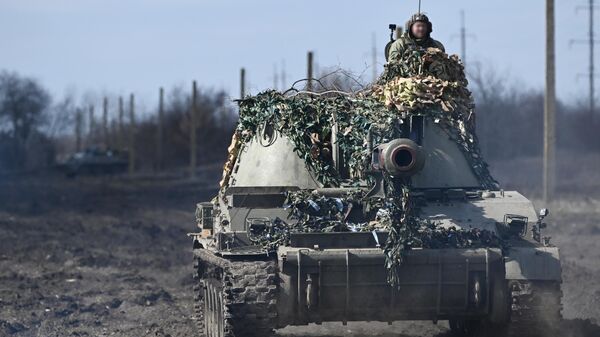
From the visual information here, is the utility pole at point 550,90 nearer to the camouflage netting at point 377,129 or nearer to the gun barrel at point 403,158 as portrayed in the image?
the camouflage netting at point 377,129

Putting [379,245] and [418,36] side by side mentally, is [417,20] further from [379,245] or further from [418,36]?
[379,245]

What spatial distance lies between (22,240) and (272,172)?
13431 mm

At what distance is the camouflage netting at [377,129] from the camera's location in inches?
394

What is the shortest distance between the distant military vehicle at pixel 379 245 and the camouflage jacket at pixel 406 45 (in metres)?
0.93

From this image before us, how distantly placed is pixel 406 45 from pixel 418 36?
0.24m

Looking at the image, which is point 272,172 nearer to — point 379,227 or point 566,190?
point 379,227

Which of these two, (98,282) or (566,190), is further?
(566,190)

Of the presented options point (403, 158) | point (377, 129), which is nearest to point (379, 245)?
point (403, 158)

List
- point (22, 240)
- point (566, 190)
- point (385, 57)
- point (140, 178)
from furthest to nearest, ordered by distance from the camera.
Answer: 1. point (140, 178)
2. point (566, 190)
3. point (22, 240)
4. point (385, 57)

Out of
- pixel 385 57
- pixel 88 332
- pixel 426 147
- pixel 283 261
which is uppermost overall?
pixel 385 57

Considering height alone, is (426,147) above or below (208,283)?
above

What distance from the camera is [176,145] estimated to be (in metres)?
61.2

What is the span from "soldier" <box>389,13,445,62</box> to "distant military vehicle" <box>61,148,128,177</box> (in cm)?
4581

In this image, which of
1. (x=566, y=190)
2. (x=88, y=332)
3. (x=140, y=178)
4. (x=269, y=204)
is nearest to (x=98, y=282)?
(x=88, y=332)
